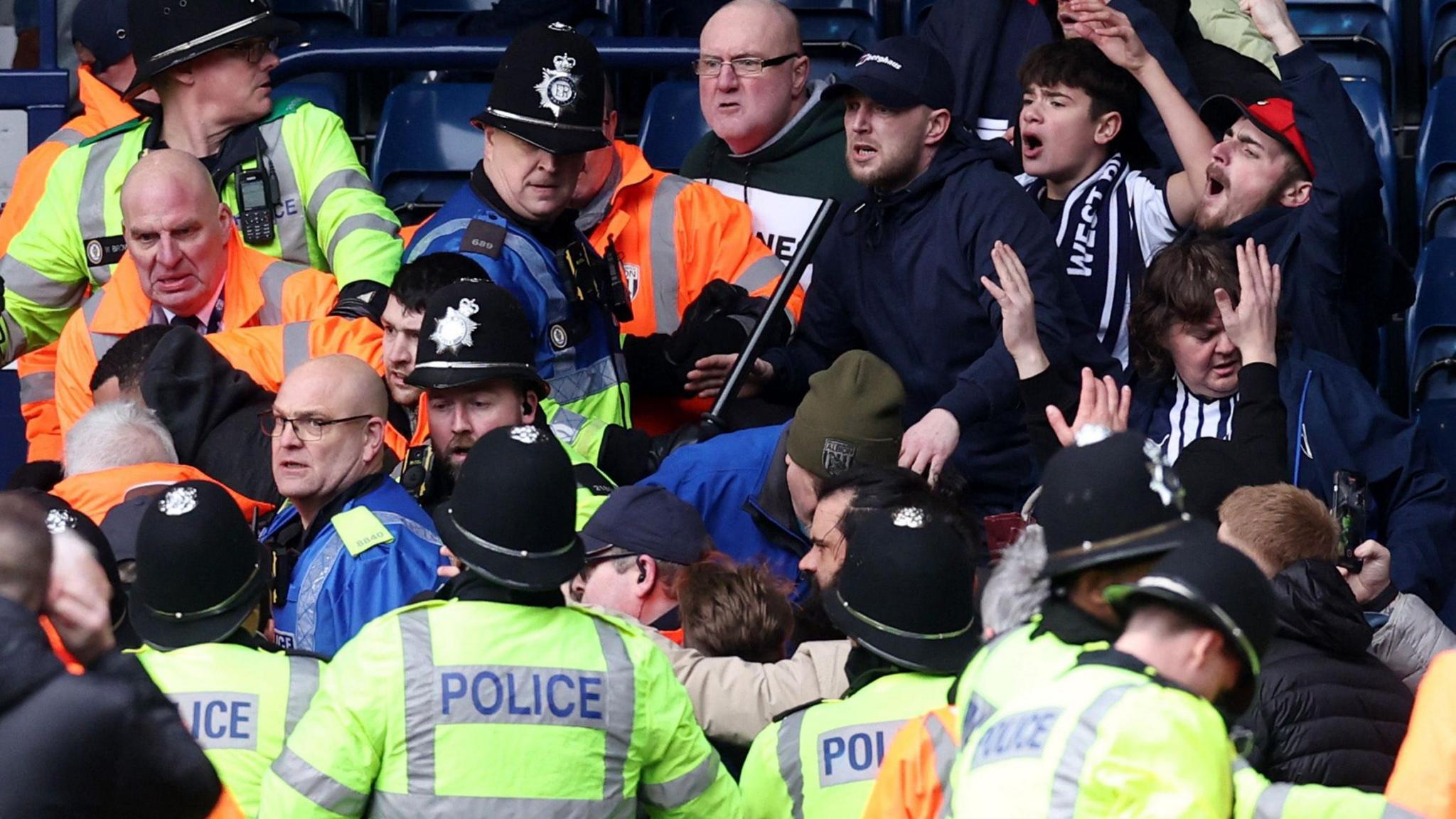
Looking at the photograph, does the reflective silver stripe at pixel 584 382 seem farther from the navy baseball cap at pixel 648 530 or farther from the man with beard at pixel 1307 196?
the man with beard at pixel 1307 196

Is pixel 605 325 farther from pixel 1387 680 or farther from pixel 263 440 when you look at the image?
pixel 1387 680

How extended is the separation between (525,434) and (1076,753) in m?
1.34

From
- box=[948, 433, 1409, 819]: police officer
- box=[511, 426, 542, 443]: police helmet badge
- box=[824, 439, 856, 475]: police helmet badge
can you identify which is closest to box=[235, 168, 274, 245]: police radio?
box=[824, 439, 856, 475]: police helmet badge

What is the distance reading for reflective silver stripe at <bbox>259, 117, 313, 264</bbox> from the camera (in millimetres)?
6273

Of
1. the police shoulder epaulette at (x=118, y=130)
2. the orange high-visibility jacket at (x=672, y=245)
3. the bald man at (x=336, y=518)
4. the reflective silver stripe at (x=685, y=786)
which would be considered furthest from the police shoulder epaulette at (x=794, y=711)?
the police shoulder epaulette at (x=118, y=130)

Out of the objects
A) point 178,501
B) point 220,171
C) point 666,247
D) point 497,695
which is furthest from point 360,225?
point 497,695

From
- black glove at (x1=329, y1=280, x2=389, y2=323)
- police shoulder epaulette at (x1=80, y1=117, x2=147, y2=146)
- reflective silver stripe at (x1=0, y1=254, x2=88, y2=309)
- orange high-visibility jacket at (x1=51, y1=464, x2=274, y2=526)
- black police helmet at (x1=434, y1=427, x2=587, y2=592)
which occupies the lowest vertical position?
reflective silver stripe at (x1=0, y1=254, x2=88, y2=309)

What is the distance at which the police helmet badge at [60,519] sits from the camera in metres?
4.14

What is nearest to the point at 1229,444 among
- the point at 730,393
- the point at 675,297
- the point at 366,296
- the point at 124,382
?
the point at 730,393

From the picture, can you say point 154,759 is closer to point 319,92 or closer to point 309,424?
point 309,424

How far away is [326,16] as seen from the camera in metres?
7.97

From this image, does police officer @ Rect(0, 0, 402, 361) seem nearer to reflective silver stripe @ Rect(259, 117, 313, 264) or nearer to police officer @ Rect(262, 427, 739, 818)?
reflective silver stripe @ Rect(259, 117, 313, 264)

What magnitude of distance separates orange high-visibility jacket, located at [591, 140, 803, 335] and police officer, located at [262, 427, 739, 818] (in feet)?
8.27

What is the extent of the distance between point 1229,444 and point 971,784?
208 centimetres
